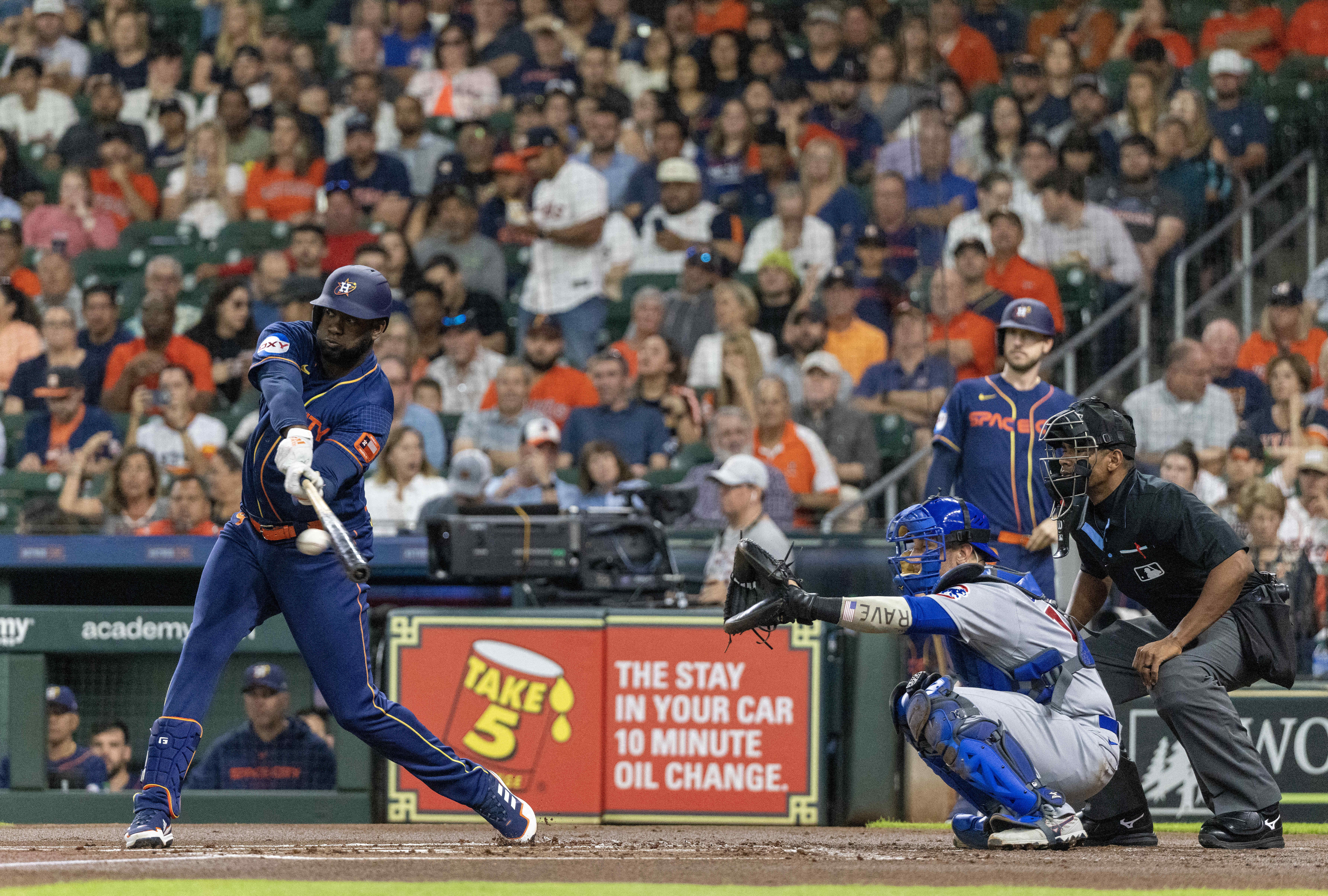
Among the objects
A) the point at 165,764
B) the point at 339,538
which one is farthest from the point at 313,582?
the point at 165,764

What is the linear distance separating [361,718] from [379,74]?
8672 mm

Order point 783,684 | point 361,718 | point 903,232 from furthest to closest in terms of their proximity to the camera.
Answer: point 903,232 → point 783,684 → point 361,718

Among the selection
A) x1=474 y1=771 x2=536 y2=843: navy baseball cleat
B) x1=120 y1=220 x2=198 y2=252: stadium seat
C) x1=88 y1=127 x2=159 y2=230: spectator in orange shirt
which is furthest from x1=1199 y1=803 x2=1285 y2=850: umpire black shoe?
x1=88 y1=127 x2=159 y2=230: spectator in orange shirt

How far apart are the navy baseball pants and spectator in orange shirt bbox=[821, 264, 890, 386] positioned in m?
5.05

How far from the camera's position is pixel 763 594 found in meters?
5.03

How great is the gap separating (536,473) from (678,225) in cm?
305

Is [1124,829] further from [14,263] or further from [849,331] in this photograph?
[14,263]

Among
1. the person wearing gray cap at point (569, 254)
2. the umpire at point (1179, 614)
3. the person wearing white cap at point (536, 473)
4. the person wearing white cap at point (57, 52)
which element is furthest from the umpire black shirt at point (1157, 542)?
the person wearing white cap at point (57, 52)

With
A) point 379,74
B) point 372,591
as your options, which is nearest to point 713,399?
point 372,591

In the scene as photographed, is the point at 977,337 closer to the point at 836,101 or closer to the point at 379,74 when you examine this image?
the point at 836,101

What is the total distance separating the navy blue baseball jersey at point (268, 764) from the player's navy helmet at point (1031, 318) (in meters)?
3.46

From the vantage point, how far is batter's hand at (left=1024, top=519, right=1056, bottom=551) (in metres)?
6.44

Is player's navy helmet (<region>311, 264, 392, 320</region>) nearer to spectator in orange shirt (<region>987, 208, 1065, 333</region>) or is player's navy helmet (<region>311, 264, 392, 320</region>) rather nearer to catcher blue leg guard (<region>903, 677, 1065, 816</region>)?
catcher blue leg guard (<region>903, 677, 1065, 816</region>)

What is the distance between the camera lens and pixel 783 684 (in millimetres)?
7078
